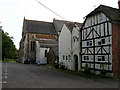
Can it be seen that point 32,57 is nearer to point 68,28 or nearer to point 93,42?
point 68,28

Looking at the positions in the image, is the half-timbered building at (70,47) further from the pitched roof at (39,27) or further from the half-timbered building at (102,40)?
the pitched roof at (39,27)

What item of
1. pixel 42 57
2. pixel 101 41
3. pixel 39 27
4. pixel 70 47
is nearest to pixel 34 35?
pixel 39 27

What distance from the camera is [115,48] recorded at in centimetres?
1580

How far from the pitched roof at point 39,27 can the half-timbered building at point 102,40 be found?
112 feet

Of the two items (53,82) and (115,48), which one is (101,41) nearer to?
(115,48)

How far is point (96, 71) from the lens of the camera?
57.5ft

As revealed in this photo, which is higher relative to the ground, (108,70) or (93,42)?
(93,42)

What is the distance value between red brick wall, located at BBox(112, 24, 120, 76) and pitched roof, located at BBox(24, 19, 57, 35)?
38554 mm

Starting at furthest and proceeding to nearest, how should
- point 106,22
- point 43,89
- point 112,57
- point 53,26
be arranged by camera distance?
1. point 53,26
2. point 106,22
3. point 112,57
4. point 43,89

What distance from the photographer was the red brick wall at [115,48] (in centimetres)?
1537

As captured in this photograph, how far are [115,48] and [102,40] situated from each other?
1.94 meters

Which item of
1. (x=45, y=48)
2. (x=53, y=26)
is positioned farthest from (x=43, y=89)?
(x=53, y=26)

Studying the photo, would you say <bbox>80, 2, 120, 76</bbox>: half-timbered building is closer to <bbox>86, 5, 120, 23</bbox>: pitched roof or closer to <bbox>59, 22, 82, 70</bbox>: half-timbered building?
<bbox>86, 5, 120, 23</bbox>: pitched roof

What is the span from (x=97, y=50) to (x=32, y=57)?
34.3 metres
